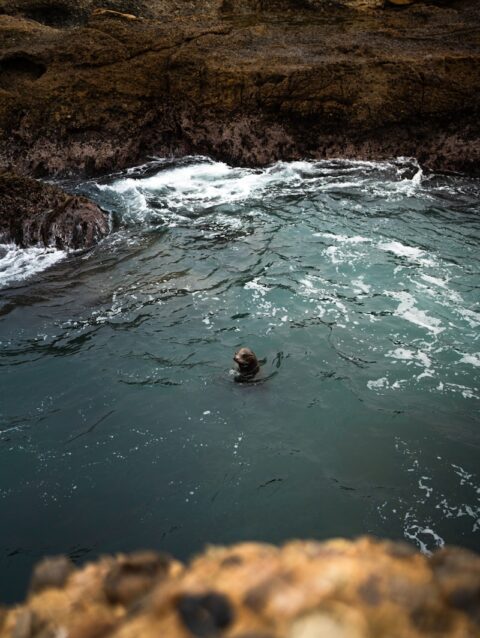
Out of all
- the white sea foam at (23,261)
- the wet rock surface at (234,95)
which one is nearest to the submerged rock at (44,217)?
the white sea foam at (23,261)

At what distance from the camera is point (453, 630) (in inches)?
48.7

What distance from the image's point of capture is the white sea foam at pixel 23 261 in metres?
8.10

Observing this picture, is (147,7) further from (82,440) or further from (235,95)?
(82,440)

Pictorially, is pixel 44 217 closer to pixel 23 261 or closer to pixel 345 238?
pixel 23 261

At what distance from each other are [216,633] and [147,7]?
19.0 metres

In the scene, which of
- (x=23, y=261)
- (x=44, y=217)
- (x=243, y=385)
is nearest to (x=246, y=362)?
(x=243, y=385)

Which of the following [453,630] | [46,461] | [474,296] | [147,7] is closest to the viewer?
[453,630]

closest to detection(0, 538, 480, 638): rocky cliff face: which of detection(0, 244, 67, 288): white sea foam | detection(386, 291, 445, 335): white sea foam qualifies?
detection(386, 291, 445, 335): white sea foam

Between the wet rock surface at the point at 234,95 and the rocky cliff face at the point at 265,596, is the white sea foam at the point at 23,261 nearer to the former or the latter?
the wet rock surface at the point at 234,95

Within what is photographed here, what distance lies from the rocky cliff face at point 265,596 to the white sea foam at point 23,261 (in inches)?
279

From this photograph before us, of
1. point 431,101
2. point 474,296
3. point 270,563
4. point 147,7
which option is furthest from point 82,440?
point 147,7

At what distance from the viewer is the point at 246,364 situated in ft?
18.0

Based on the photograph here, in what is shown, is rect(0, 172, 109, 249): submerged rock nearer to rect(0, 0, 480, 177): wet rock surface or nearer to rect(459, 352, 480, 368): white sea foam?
rect(0, 0, 480, 177): wet rock surface

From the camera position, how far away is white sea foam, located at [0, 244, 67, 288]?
810cm
